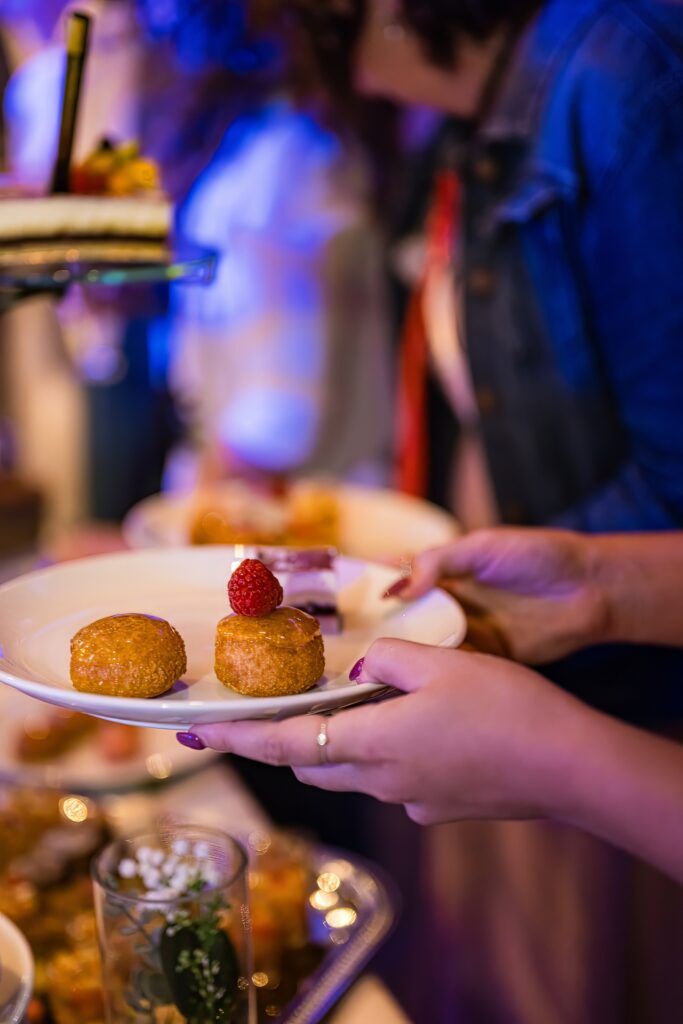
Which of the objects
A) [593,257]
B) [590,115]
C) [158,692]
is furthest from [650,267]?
[158,692]

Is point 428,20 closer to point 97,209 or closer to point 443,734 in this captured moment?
point 97,209

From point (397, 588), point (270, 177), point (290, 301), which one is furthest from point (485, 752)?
point (270, 177)

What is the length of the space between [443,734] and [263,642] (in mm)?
242

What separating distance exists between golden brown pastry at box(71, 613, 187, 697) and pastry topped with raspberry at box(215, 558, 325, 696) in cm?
7

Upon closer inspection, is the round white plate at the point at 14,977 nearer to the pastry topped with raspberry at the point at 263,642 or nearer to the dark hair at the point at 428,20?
the pastry topped with raspberry at the point at 263,642

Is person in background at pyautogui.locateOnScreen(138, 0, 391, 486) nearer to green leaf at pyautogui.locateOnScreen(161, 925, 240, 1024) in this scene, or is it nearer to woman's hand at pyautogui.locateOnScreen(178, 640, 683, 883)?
green leaf at pyautogui.locateOnScreen(161, 925, 240, 1024)

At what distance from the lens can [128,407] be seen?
572cm

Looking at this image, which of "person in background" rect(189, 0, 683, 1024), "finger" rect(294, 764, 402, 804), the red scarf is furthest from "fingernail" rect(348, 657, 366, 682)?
the red scarf

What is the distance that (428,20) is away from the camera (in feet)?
6.73

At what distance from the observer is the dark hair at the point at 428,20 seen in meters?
2.04

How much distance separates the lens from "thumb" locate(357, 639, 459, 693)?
1.02 meters

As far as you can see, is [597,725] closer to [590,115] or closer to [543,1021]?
[590,115]

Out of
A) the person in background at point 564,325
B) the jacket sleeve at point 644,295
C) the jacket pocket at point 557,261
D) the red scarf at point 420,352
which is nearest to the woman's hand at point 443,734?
the person in background at point 564,325

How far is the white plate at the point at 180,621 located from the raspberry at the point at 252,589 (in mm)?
102
